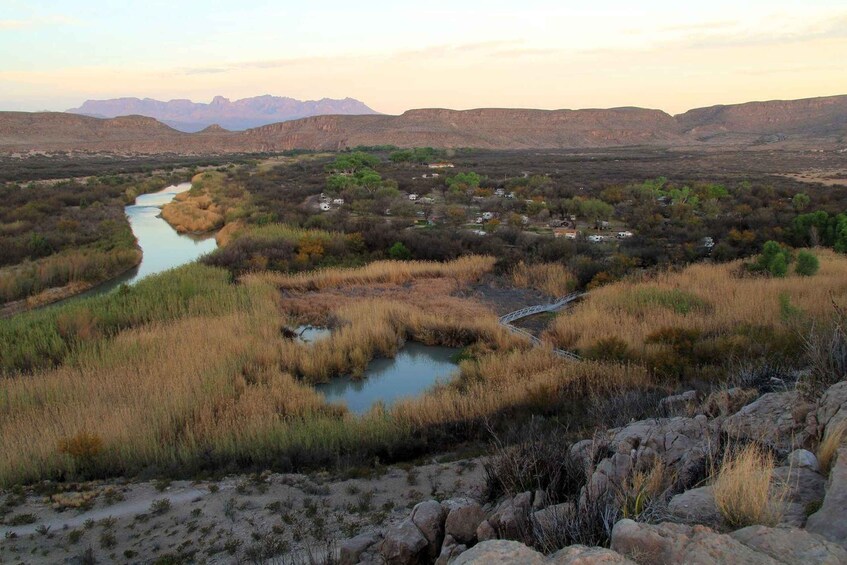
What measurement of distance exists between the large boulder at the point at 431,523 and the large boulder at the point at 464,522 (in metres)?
0.14

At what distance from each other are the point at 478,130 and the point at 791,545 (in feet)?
415

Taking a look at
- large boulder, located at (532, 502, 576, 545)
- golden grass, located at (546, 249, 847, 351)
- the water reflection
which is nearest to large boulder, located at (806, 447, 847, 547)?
large boulder, located at (532, 502, 576, 545)

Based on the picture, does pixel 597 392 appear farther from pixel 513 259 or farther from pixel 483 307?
pixel 513 259

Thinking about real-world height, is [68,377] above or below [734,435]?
below

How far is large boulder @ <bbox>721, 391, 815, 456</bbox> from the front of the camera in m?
5.23

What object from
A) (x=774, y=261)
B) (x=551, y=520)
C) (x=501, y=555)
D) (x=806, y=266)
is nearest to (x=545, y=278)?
(x=774, y=261)

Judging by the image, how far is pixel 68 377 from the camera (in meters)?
11.1

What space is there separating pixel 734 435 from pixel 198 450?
664 centimetres

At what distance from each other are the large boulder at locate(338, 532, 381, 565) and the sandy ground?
0.18 meters

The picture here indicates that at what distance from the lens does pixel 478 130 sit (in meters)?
125

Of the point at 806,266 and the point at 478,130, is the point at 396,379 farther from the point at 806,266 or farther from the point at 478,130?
the point at 478,130

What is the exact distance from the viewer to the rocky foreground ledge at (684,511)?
3.44m

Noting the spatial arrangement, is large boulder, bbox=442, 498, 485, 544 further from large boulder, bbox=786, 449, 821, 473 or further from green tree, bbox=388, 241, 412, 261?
green tree, bbox=388, 241, 412, 261

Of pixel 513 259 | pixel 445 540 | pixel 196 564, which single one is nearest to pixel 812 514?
pixel 445 540
